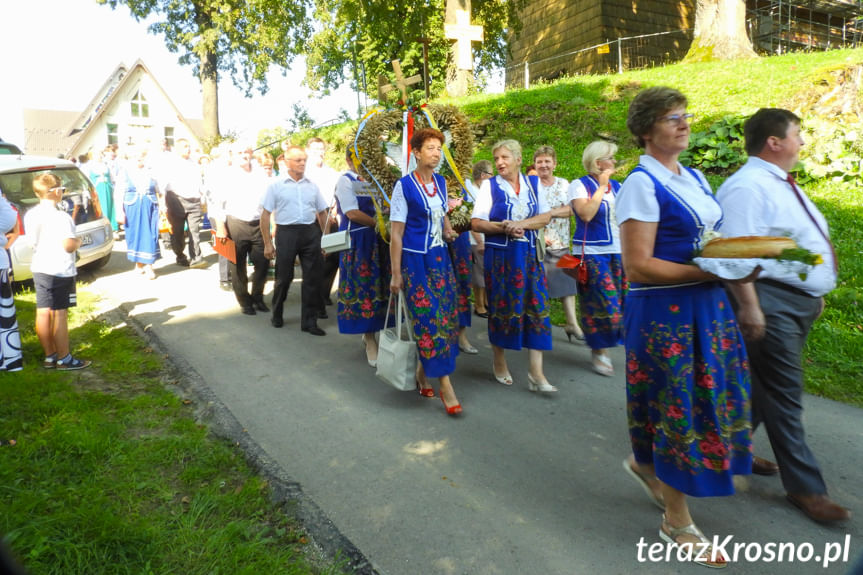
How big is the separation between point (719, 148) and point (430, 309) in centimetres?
815

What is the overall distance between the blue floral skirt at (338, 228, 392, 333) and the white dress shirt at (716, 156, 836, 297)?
137 inches

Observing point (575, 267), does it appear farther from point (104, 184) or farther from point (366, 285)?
point (104, 184)

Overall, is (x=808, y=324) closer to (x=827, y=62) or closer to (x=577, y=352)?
(x=577, y=352)

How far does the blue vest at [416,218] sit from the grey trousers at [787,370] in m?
2.31

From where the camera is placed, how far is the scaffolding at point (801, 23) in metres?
25.7

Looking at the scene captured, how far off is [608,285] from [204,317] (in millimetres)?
4951

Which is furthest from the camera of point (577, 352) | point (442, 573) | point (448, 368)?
point (577, 352)

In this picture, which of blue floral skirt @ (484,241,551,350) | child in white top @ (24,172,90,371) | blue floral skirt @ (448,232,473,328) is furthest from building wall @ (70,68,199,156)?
blue floral skirt @ (484,241,551,350)

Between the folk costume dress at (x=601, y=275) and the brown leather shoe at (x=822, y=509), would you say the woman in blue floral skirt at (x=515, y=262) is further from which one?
the brown leather shoe at (x=822, y=509)

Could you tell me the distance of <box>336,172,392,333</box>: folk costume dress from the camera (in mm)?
6105

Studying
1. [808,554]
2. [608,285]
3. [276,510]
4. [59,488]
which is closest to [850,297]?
[608,285]

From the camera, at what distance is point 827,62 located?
12.8m

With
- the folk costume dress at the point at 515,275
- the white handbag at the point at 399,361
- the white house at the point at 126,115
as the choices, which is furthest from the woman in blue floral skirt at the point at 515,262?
the white house at the point at 126,115

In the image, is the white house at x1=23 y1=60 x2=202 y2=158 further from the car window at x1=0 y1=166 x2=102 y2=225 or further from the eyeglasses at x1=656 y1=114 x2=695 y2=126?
the eyeglasses at x1=656 y1=114 x2=695 y2=126
